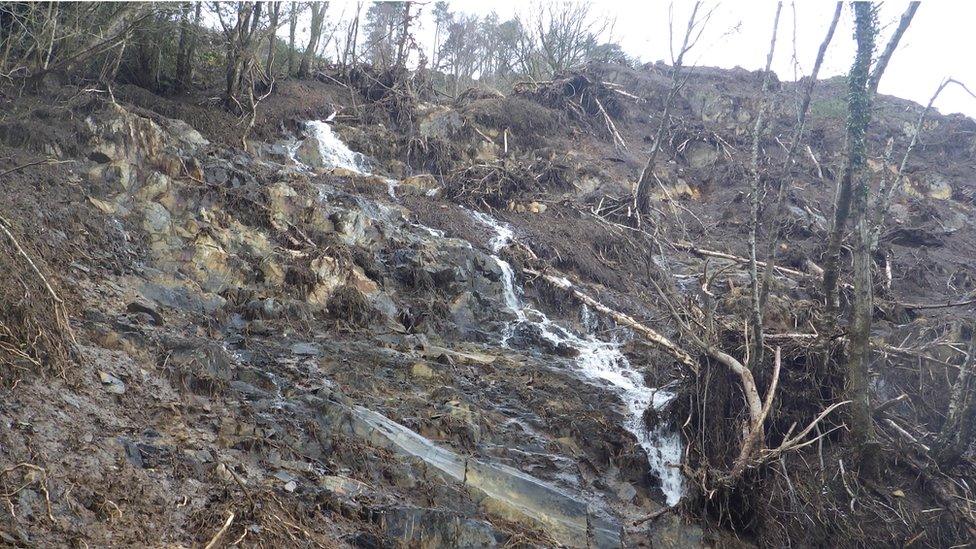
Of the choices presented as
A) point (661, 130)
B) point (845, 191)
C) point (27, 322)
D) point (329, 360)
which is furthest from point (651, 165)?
point (27, 322)

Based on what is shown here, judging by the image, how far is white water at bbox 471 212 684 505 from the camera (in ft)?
23.5

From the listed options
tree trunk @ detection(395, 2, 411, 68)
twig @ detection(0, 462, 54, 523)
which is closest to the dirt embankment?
twig @ detection(0, 462, 54, 523)

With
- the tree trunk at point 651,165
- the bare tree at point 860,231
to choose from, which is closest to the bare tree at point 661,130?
the tree trunk at point 651,165

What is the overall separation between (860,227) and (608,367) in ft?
12.6

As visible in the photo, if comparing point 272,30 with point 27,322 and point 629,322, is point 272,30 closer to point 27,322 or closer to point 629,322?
point 629,322

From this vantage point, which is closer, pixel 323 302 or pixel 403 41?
pixel 323 302

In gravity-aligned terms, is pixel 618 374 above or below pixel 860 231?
below

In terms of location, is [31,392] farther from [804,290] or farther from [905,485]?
[804,290]

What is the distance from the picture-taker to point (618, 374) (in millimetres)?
9203

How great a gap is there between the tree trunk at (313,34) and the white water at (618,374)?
9063 millimetres

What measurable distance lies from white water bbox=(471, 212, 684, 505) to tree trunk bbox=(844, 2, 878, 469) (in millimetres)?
1862

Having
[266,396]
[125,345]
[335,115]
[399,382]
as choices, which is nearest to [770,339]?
→ [399,382]

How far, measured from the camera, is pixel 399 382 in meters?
7.45

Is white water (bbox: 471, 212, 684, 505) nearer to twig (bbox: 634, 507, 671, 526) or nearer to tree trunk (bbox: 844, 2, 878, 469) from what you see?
twig (bbox: 634, 507, 671, 526)
